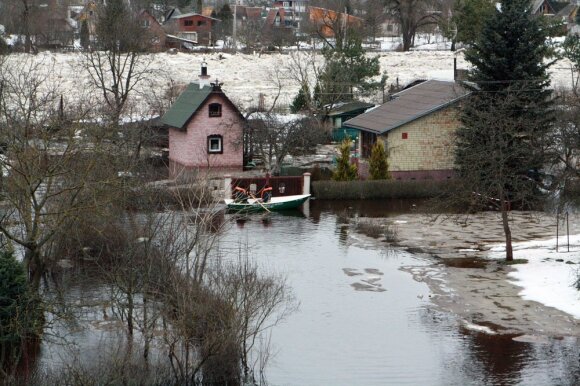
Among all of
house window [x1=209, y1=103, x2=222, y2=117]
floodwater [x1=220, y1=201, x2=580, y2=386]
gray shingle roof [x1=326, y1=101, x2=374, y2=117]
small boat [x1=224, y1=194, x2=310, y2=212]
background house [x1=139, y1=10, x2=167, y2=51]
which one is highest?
background house [x1=139, y1=10, x2=167, y2=51]

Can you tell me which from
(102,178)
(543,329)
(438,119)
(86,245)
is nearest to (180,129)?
(438,119)

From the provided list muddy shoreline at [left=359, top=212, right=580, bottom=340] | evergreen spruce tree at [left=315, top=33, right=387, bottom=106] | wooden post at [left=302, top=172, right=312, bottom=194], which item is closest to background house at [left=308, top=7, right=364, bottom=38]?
evergreen spruce tree at [left=315, top=33, right=387, bottom=106]

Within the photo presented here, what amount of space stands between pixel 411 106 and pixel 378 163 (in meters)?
3.92

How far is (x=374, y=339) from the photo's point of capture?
66.5ft

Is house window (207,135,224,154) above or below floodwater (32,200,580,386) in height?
above

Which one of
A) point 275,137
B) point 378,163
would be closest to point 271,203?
point 378,163

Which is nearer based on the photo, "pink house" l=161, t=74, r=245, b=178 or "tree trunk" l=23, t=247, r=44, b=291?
"tree trunk" l=23, t=247, r=44, b=291

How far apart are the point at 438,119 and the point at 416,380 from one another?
22.4 m

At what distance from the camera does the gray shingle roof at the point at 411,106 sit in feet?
128

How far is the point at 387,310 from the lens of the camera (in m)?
Result: 22.3

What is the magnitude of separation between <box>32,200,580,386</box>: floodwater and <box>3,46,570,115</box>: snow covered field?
32.3m

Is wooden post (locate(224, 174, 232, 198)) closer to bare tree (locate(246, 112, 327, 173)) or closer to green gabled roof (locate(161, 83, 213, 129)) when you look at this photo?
bare tree (locate(246, 112, 327, 173))

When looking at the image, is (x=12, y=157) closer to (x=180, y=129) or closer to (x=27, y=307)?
(x=27, y=307)

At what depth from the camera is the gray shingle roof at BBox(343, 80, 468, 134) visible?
1531 inches
